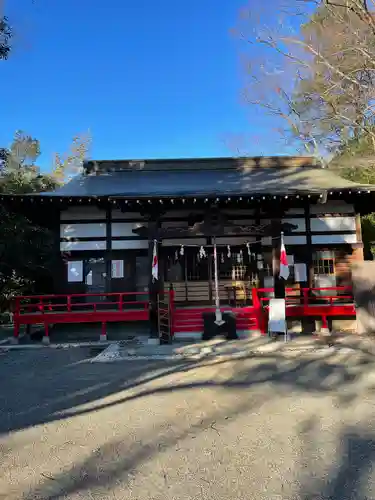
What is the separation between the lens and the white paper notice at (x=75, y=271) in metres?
12.3

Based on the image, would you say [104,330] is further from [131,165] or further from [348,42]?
[348,42]

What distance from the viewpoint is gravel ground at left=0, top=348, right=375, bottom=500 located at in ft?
9.77

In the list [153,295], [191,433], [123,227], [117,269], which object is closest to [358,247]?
[153,295]

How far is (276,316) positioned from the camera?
9.84 meters

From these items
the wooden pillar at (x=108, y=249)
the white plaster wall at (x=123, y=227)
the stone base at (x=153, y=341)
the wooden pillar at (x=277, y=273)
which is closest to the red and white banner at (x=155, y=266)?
the stone base at (x=153, y=341)

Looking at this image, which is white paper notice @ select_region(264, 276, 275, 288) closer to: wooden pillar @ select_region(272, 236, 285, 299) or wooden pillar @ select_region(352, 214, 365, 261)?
wooden pillar @ select_region(272, 236, 285, 299)

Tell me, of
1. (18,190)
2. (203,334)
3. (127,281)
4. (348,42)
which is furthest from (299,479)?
(18,190)

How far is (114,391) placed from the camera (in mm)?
5758

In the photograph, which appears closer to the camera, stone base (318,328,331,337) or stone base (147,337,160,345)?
stone base (147,337,160,345)

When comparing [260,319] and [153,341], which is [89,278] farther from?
[260,319]

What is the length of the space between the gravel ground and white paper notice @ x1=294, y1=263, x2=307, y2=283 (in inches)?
214

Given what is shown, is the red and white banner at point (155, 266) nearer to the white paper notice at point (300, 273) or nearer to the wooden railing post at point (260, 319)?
the wooden railing post at point (260, 319)

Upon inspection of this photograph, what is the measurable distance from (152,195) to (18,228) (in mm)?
8058

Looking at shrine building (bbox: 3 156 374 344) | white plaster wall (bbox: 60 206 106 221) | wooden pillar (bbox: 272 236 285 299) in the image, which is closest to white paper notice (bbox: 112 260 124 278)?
shrine building (bbox: 3 156 374 344)
